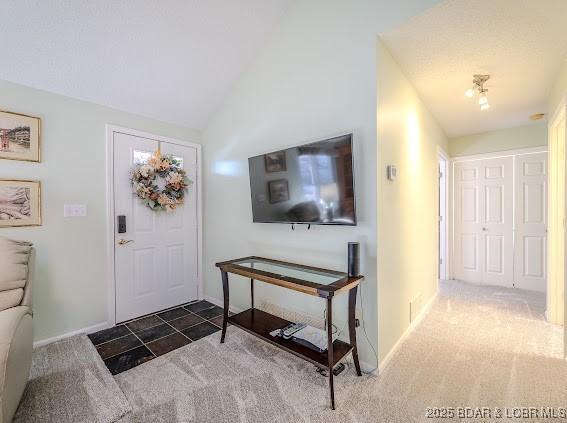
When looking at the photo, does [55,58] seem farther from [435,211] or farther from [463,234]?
[463,234]

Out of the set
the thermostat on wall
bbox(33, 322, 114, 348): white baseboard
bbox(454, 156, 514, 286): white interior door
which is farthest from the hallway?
bbox(33, 322, 114, 348): white baseboard

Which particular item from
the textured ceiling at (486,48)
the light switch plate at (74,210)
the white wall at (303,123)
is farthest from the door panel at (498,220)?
the light switch plate at (74,210)

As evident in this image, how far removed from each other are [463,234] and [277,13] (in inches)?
159

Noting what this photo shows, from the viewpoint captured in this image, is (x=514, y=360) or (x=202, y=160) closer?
(x=514, y=360)

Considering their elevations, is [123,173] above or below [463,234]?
above

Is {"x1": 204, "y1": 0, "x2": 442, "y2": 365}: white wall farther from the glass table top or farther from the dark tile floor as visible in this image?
the dark tile floor

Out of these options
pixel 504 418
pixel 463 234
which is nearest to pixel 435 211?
pixel 463 234

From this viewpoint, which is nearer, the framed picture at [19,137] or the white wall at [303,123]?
the white wall at [303,123]

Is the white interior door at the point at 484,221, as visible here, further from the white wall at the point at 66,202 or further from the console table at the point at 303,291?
the white wall at the point at 66,202

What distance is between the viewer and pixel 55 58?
2.08m

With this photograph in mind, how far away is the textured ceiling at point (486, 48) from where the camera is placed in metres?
1.59

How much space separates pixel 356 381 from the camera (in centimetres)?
175

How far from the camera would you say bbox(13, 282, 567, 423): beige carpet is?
1.49 metres

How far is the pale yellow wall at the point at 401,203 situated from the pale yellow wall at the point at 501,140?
Answer: 1.32 meters
